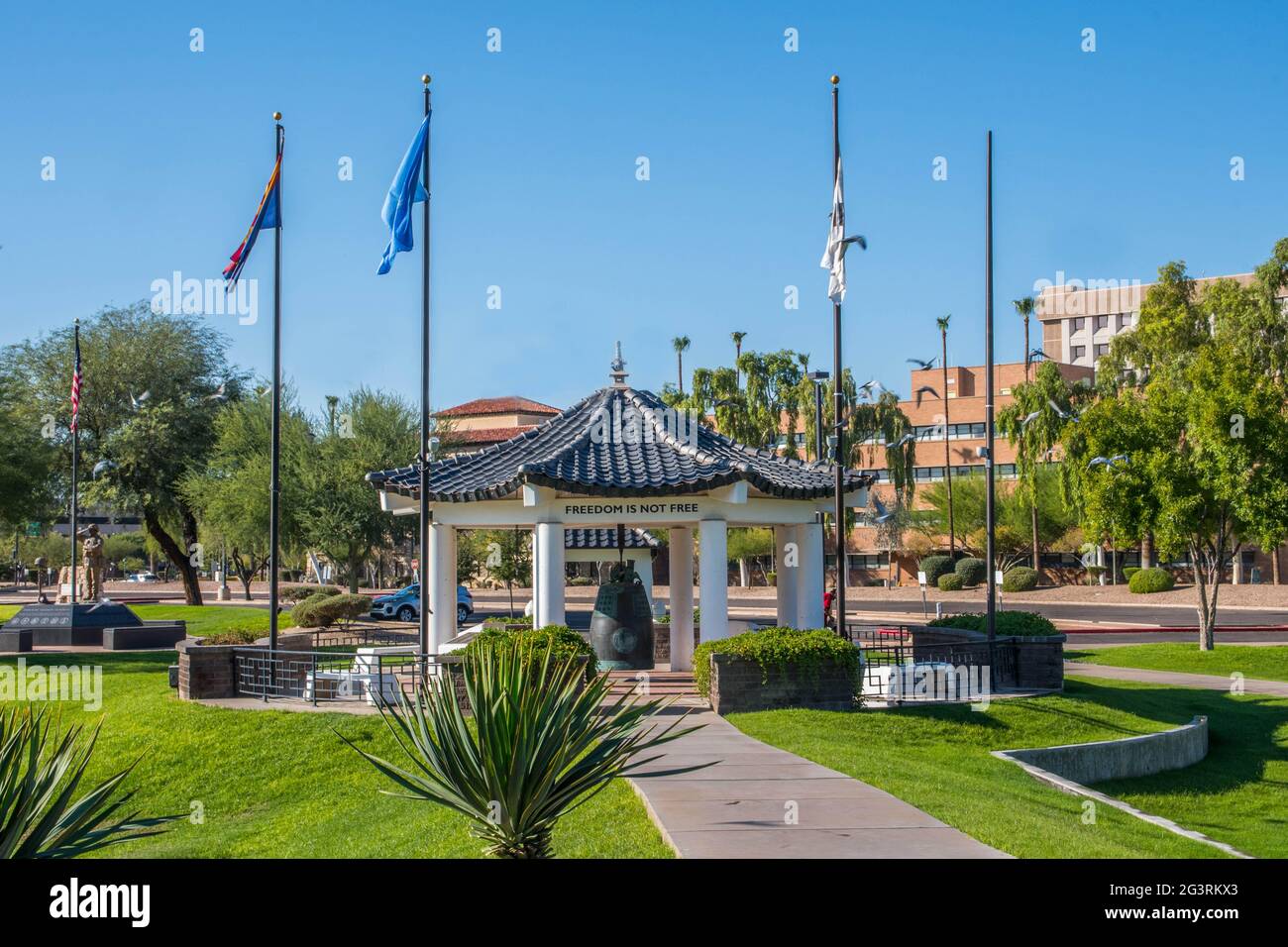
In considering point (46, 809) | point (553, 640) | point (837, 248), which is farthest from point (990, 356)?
Answer: point (46, 809)

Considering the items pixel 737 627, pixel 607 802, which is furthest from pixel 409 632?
pixel 607 802

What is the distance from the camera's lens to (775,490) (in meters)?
19.6

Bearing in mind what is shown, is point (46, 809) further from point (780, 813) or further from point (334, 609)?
point (334, 609)

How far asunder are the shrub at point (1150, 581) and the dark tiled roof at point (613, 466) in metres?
36.8

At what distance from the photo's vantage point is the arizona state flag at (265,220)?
19719mm

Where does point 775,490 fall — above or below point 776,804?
above

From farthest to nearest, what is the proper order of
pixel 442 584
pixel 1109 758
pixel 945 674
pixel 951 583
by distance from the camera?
1. pixel 951 583
2. pixel 442 584
3. pixel 945 674
4. pixel 1109 758

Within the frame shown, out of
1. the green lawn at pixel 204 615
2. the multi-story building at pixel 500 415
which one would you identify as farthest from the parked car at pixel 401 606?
the multi-story building at pixel 500 415

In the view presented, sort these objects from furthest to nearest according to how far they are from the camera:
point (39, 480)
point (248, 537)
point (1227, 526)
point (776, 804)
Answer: point (248, 537)
point (39, 480)
point (1227, 526)
point (776, 804)

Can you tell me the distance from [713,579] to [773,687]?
2405mm

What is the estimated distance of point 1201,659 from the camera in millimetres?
29578

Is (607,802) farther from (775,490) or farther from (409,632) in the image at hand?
(409,632)
